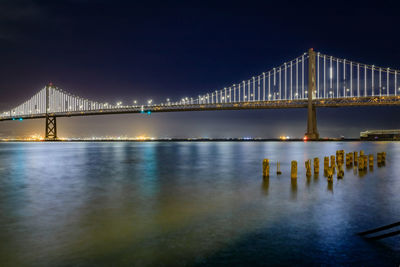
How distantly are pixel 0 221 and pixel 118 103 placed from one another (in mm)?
65569

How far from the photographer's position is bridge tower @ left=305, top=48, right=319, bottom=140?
162ft

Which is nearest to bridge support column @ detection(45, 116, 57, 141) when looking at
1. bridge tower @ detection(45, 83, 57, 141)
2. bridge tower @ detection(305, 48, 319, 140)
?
bridge tower @ detection(45, 83, 57, 141)

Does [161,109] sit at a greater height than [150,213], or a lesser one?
greater

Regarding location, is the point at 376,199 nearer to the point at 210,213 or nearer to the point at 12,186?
the point at 210,213

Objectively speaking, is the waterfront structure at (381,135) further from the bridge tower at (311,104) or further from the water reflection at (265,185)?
the water reflection at (265,185)

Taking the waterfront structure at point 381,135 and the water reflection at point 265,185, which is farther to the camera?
the waterfront structure at point 381,135

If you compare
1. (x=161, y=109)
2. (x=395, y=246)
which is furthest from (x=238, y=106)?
(x=395, y=246)

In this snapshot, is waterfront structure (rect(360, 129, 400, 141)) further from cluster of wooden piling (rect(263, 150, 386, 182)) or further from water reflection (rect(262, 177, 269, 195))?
water reflection (rect(262, 177, 269, 195))

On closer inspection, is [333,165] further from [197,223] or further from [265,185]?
[197,223]

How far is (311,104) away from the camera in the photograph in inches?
1944

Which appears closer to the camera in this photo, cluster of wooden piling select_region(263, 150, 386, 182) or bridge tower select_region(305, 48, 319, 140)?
cluster of wooden piling select_region(263, 150, 386, 182)

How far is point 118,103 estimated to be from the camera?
6988 cm

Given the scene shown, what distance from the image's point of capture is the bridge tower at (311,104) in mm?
49403

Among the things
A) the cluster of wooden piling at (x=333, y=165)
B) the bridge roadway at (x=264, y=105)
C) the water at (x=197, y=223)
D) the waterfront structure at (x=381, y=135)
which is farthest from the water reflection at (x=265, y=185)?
the waterfront structure at (x=381, y=135)
